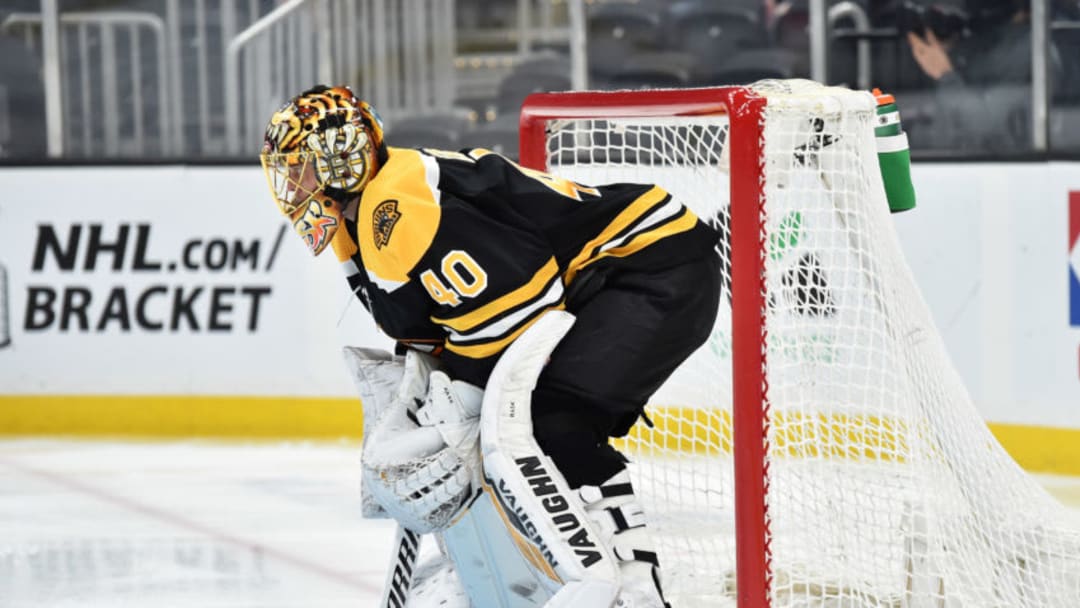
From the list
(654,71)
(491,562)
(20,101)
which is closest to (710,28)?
(654,71)

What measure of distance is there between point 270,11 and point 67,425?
57.8 inches

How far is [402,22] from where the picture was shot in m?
5.46

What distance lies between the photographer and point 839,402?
9.09 ft

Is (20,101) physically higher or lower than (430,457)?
higher

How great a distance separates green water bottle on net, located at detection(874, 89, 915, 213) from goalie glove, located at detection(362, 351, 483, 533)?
86 cm

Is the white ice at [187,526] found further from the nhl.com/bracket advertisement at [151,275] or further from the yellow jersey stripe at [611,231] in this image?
the yellow jersey stripe at [611,231]

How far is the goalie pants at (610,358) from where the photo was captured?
2453 millimetres

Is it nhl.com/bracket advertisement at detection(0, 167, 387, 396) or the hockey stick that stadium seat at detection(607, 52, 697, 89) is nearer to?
nhl.com/bracket advertisement at detection(0, 167, 387, 396)

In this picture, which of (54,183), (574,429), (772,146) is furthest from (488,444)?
(54,183)

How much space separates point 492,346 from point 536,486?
0.21 metres

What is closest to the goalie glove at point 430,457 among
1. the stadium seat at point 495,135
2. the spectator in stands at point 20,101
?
the stadium seat at point 495,135

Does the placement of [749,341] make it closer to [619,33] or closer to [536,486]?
[536,486]

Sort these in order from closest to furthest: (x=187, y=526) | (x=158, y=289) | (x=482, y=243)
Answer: (x=482, y=243) → (x=187, y=526) → (x=158, y=289)

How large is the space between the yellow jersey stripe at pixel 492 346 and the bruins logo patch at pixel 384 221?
20cm
